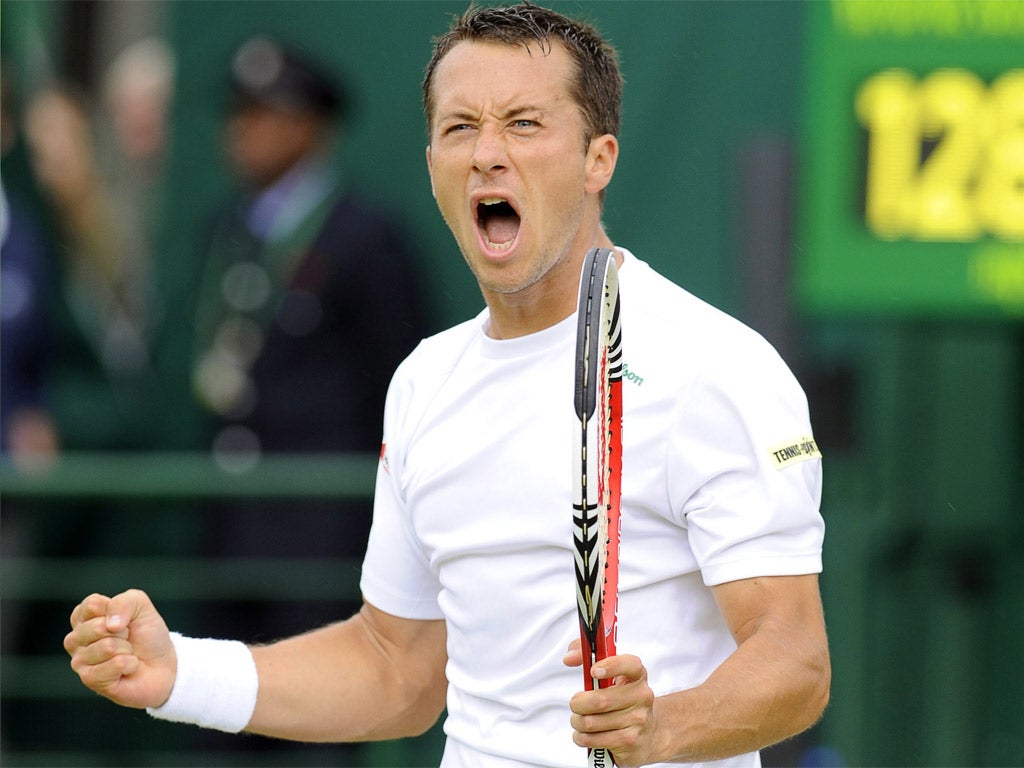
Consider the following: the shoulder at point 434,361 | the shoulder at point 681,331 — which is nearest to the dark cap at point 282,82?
the shoulder at point 434,361

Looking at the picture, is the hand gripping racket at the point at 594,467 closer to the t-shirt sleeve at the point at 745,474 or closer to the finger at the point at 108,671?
the t-shirt sleeve at the point at 745,474

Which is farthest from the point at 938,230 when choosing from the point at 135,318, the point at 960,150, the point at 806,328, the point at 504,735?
the point at 135,318

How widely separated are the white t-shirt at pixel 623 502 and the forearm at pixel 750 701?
129 millimetres

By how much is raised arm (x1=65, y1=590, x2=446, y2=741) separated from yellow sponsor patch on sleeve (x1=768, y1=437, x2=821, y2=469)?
0.87 meters

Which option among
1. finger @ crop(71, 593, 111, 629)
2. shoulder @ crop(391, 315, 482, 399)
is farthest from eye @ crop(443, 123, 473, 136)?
finger @ crop(71, 593, 111, 629)

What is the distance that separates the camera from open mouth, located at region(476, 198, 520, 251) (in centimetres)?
301

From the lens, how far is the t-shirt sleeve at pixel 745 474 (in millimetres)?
2795

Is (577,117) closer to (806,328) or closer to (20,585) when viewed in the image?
(806,328)

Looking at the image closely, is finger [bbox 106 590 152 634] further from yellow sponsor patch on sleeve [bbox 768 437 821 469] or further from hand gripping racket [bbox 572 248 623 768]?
yellow sponsor patch on sleeve [bbox 768 437 821 469]

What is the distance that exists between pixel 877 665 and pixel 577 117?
4052 mm

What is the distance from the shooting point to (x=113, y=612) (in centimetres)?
311

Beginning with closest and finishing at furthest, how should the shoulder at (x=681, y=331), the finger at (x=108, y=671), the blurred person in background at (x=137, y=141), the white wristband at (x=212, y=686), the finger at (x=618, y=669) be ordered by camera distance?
1. the finger at (x=618, y=669)
2. the shoulder at (x=681, y=331)
3. the finger at (x=108, y=671)
4. the white wristband at (x=212, y=686)
5. the blurred person in background at (x=137, y=141)

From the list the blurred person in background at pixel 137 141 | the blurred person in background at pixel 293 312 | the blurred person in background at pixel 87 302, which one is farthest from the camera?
the blurred person in background at pixel 137 141

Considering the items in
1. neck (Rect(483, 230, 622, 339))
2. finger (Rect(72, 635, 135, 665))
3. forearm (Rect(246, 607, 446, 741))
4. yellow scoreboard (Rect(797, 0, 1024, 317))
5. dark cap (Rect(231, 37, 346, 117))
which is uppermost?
dark cap (Rect(231, 37, 346, 117))
